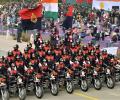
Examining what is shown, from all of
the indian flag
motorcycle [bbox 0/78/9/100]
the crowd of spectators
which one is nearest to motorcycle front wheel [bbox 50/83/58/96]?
motorcycle [bbox 0/78/9/100]

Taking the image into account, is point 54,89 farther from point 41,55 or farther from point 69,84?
point 41,55

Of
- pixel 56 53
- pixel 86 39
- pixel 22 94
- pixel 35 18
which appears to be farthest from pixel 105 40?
pixel 22 94

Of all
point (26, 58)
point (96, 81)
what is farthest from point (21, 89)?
point (96, 81)

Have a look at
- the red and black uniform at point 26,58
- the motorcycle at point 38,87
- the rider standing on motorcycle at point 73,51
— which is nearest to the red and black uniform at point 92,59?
the rider standing on motorcycle at point 73,51

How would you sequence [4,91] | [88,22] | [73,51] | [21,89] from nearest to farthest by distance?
[4,91] → [21,89] → [73,51] → [88,22]

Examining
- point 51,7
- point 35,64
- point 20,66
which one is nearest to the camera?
point 20,66

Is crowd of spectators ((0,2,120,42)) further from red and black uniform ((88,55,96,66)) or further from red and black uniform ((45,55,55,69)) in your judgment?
red and black uniform ((45,55,55,69))

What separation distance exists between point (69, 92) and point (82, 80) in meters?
0.78

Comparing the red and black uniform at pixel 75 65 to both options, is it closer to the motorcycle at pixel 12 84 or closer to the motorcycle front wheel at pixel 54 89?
the motorcycle front wheel at pixel 54 89

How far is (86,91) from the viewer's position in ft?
69.8

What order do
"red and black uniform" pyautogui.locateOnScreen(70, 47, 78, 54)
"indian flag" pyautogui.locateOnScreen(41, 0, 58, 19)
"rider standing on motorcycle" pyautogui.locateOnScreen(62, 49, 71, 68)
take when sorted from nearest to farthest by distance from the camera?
"rider standing on motorcycle" pyautogui.locateOnScreen(62, 49, 71, 68), "red and black uniform" pyautogui.locateOnScreen(70, 47, 78, 54), "indian flag" pyautogui.locateOnScreen(41, 0, 58, 19)

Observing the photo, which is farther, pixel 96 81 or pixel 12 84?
pixel 96 81

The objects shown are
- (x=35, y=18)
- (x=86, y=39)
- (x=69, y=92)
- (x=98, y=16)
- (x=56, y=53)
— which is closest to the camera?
(x=69, y=92)

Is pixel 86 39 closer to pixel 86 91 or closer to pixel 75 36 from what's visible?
pixel 75 36
